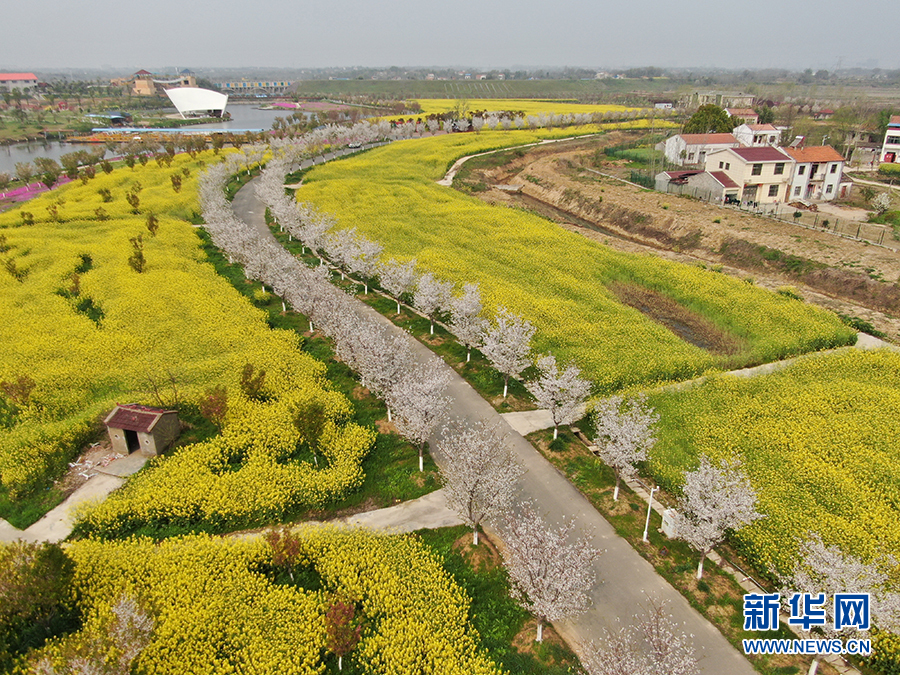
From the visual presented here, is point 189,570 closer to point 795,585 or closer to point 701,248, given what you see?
point 795,585

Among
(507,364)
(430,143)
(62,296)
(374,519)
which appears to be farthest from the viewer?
(430,143)

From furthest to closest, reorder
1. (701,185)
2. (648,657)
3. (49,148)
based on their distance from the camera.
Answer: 1. (49,148)
2. (701,185)
3. (648,657)

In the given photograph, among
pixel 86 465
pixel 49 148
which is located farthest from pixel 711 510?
pixel 49 148

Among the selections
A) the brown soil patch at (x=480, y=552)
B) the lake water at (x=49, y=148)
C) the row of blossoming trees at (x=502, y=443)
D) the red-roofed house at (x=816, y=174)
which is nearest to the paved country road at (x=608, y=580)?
the row of blossoming trees at (x=502, y=443)

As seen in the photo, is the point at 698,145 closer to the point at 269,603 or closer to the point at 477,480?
A: the point at 477,480

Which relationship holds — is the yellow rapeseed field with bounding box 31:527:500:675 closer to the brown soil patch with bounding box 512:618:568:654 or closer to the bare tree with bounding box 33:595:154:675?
the bare tree with bounding box 33:595:154:675

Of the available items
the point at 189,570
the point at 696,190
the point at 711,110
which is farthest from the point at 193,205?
the point at 711,110
